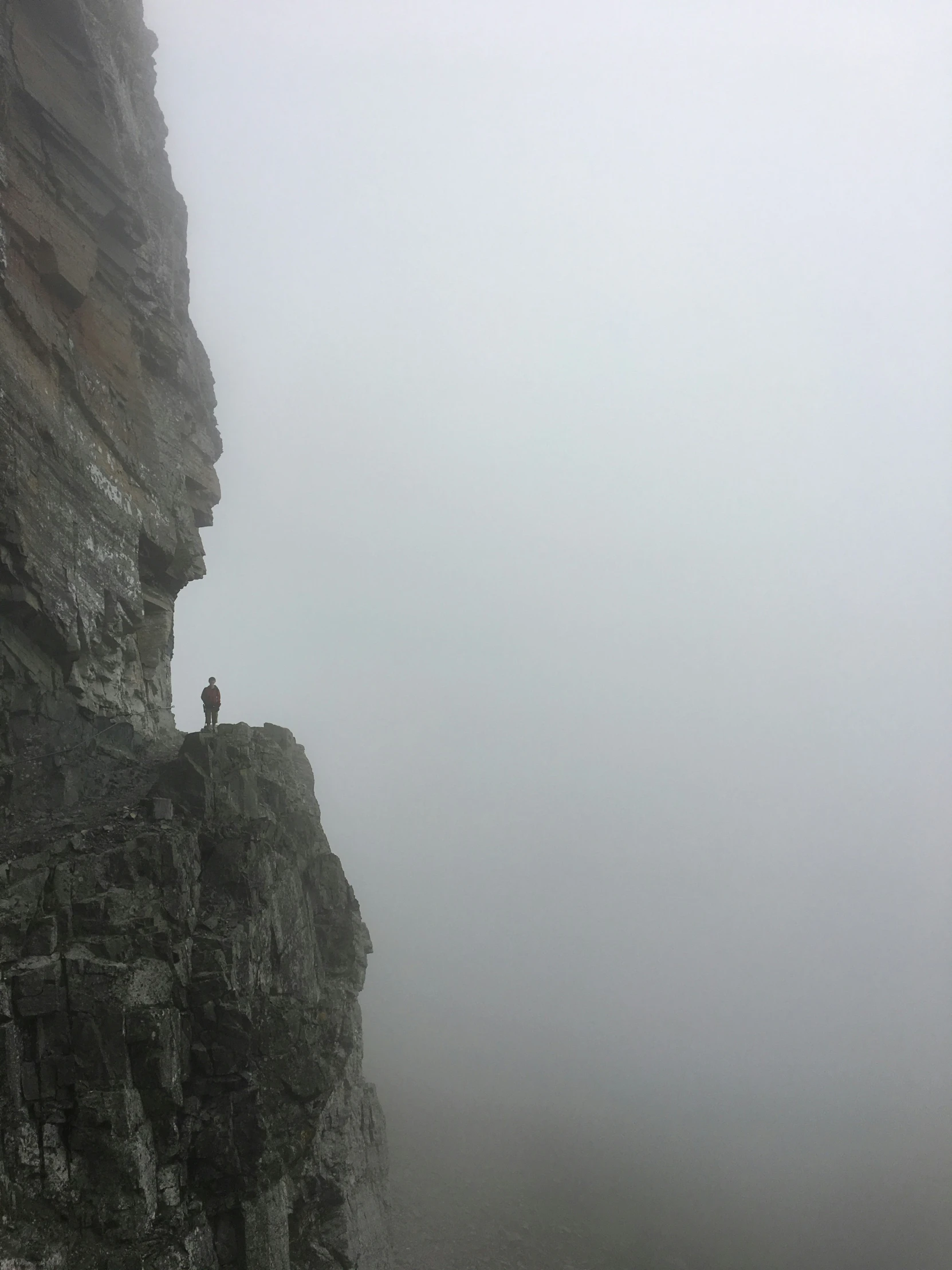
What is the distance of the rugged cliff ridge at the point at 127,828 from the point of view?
16578 mm

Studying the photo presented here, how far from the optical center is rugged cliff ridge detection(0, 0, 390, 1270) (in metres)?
16.6

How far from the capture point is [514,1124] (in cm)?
7262

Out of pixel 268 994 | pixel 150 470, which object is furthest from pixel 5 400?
pixel 268 994

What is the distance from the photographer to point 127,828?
2084 centimetres

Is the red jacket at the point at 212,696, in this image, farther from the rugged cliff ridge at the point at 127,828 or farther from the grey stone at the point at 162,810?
the grey stone at the point at 162,810

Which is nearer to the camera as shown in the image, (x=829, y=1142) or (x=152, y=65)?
(x=152, y=65)

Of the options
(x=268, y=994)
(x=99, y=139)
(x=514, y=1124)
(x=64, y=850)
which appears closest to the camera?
(x=64, y=850)

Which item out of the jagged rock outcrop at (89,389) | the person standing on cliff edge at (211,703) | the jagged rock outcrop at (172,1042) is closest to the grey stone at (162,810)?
the jagged rock outcrop at (172,1042)

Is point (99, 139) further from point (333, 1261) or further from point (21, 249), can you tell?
point (333, 1261)

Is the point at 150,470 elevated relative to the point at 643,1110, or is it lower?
elevated

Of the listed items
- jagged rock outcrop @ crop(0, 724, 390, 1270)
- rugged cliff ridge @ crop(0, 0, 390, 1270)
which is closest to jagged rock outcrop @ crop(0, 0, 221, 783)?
rugged cliff ridge @ crop(0, 0, 390, 1270)

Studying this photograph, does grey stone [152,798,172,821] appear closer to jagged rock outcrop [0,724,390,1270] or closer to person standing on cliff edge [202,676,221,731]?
jagged rock outcrop [0,724,390,1270]

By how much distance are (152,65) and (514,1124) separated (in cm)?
7470

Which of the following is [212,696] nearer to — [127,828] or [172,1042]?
[127,828]
